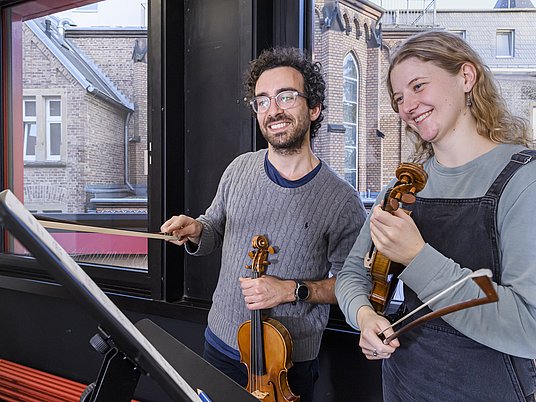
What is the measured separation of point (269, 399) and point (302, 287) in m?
0.33

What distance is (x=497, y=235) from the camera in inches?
39.8

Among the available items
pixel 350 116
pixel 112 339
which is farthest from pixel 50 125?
pixel 112 339

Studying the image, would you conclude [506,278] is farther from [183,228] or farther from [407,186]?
[183,228]

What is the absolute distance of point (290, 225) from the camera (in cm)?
157

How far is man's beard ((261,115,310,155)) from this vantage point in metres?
1.58

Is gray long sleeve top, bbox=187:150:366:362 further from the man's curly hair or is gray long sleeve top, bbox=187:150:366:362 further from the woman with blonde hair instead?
the woman with blonde hair

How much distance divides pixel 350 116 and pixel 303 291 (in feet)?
3.07

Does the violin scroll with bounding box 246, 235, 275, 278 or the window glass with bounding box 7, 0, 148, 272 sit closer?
the violin scroll with bounding box 246, 235, 275, 278

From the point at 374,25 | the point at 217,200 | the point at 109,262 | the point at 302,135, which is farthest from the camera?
the point at 109,262

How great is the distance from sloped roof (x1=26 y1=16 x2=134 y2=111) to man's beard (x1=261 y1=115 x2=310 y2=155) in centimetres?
158

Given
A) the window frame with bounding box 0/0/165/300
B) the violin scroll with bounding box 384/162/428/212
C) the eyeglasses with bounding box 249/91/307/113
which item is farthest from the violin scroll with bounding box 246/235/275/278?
the window frame with bounding box 0/0/165/300

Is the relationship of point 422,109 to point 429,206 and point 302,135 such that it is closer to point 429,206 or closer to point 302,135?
point 429,206

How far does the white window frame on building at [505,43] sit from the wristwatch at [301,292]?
1.13 meters

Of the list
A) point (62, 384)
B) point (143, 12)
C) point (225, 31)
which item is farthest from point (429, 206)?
point (62, 384)
